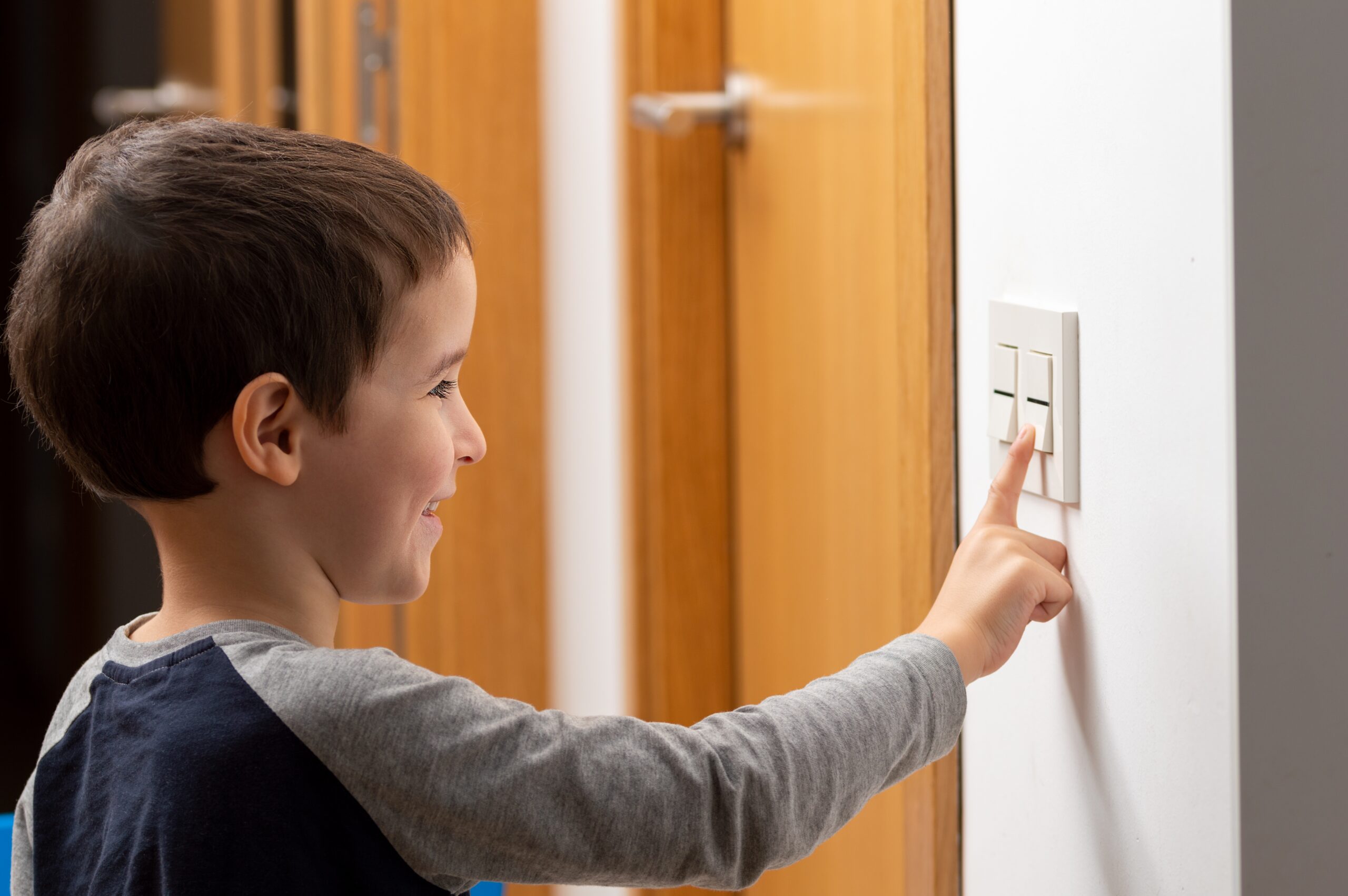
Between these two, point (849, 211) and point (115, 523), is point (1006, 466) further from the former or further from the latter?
point (115, 523)

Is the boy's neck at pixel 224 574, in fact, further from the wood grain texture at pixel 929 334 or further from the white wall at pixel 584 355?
the white wall at pixel 584 355

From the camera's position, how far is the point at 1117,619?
573 mm

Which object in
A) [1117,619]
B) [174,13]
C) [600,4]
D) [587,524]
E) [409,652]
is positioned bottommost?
[409,652]

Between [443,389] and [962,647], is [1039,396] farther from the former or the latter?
[443,389]

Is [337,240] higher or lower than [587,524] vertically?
higher

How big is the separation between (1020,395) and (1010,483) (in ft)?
0.15

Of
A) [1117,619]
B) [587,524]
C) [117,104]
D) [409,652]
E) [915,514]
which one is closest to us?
[1117,619]

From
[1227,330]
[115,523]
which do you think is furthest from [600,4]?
[115,523]

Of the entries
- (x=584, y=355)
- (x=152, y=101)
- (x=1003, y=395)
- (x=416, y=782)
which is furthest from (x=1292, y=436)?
(x=152, y=101)

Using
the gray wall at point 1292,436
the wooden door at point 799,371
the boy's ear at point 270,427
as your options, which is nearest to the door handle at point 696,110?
the wooden door at point 799,371

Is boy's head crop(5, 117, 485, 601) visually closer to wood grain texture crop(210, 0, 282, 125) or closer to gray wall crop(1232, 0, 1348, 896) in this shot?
gray wall crop(1232, 0, 1348, 896)

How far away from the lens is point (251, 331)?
1.92ft

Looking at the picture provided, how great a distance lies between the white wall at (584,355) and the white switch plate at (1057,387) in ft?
2.48

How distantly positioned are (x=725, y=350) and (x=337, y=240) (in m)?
0.73
